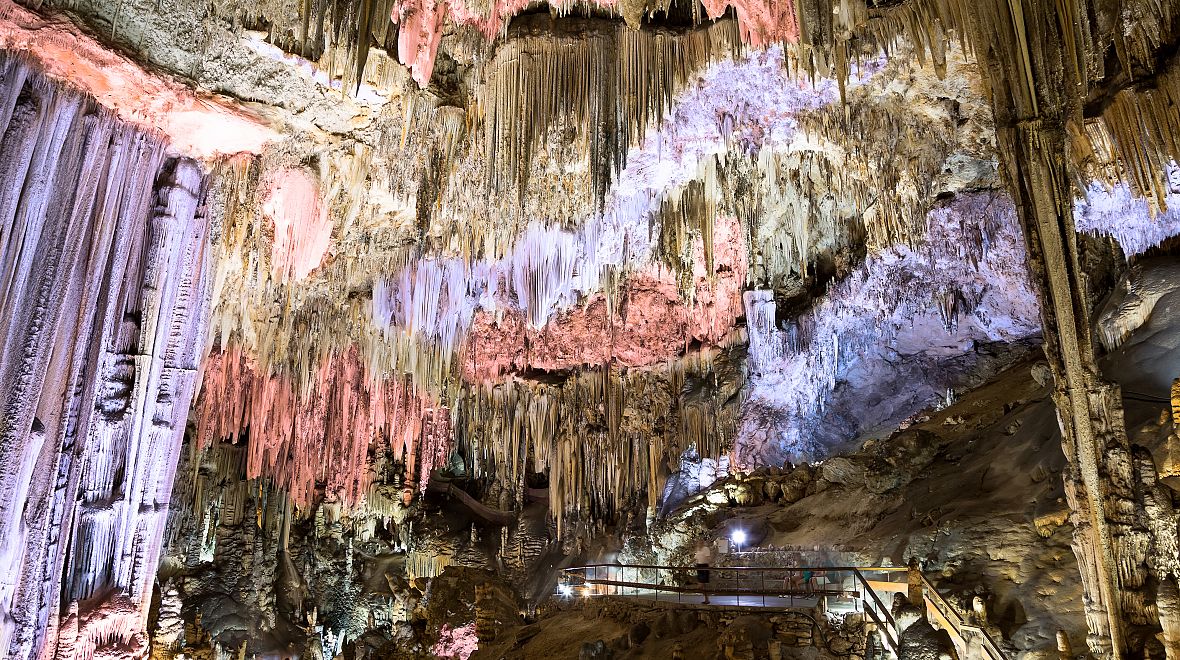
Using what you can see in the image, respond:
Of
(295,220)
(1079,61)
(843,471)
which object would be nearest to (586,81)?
(295,220)

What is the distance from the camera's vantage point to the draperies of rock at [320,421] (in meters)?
15.8

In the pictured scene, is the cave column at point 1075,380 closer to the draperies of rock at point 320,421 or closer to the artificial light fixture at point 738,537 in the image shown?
the artificial light fixture at point 738,537

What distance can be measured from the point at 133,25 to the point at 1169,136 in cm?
1004

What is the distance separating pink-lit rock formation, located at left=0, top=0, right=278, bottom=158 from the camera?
6773 mm

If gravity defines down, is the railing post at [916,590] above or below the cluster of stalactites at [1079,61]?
below

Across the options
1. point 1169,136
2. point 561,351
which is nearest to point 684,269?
point 561,351

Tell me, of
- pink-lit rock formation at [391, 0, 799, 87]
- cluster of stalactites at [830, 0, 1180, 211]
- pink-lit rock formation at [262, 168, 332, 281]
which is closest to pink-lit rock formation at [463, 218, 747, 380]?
pink-lit rock formation at [262, 168, 332, 281]

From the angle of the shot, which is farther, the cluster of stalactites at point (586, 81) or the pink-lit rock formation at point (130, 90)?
the cluster of stalactites at point (586, 81)

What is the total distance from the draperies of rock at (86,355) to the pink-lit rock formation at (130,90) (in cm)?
18

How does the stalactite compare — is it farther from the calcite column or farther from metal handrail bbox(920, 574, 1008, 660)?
metal handrail bbox(920, 574, 1008, 660)

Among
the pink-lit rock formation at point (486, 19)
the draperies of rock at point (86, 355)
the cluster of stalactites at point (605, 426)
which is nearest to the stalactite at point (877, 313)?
the cluster of stalactites at point (605, 426)

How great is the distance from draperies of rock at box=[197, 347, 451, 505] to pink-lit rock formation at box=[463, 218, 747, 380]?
7.04ft

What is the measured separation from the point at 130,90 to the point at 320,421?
36.6 ft

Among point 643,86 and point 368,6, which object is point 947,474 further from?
point 368,6
